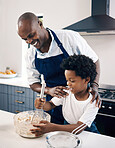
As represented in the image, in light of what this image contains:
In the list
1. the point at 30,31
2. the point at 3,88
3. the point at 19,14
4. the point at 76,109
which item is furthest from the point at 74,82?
the point at 19,14

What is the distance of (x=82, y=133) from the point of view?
107cm

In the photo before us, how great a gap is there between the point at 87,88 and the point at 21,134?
0.56 metres

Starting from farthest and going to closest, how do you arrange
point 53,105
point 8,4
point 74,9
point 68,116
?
1. point 8,4
2. point 74,9
3. point 53,105
4. point 68,116

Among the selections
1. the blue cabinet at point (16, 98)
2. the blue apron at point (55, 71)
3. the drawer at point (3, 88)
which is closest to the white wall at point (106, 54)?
the blue cabinet at point (16, 98)


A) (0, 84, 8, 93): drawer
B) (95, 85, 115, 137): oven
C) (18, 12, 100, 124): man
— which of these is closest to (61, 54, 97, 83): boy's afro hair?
(18, 12, 100, 124): man

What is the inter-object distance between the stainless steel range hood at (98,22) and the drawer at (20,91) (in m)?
1.20

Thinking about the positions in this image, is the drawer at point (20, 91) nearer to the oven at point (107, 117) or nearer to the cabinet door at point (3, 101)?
the cabinet door at point (3, 101)

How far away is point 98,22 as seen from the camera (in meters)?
2.18

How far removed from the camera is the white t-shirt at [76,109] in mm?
1166

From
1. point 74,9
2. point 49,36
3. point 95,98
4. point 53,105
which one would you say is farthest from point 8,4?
point 95,98

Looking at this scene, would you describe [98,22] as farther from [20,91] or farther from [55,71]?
[20,91]

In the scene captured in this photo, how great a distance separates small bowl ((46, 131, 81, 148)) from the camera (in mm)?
770

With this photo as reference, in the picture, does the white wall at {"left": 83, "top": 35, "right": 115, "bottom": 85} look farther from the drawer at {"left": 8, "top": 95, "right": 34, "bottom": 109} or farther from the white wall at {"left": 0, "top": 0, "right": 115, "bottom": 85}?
the drawer at {"left": 8, "top": 95, "right": 34, "bottom": 109}

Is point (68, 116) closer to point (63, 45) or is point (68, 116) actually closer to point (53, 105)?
point (53, 105)
